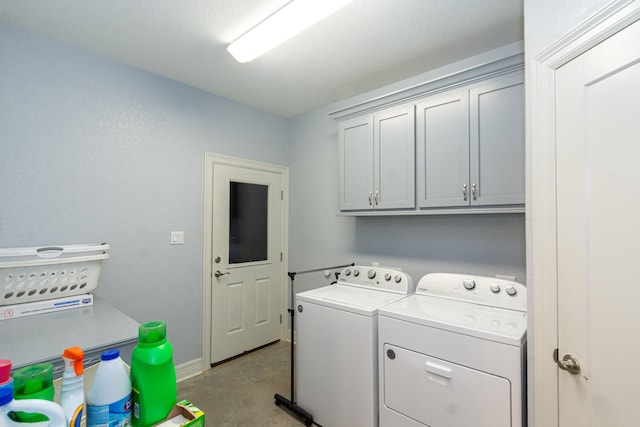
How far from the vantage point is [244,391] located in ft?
8.29

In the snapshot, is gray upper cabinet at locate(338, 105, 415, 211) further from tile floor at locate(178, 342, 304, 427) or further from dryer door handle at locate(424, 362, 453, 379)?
tile floor at locate(178, 342, 304, 427)

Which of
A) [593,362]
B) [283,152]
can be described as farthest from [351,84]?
[593,362]

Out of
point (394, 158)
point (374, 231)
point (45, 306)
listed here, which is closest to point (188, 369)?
point (45, 306)

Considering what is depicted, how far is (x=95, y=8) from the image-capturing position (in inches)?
70.3

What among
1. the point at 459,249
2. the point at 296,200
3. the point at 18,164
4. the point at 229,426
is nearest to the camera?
the point at 18,164

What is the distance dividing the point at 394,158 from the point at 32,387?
2.23 metres

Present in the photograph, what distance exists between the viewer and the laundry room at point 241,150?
1.76 m

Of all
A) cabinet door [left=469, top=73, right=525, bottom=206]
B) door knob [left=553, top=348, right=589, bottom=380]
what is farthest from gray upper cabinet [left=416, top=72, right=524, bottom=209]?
door knob [left=553, top=348, right=589, bottom=380]

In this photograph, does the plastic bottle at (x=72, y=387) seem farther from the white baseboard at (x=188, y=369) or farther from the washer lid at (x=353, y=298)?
the white baseboard at (x=188, y=369)

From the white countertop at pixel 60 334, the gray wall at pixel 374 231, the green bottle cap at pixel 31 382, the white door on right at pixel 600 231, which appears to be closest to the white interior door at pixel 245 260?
the gray wall at pixel 374 231

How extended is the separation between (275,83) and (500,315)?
2479mm

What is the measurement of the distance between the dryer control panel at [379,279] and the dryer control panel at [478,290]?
109 mm

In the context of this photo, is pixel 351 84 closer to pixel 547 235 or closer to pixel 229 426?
pixel 547 235

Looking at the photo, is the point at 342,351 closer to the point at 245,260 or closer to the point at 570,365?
the point at 570,365
